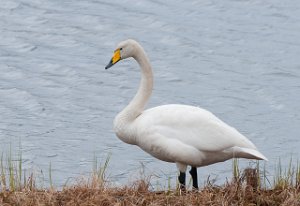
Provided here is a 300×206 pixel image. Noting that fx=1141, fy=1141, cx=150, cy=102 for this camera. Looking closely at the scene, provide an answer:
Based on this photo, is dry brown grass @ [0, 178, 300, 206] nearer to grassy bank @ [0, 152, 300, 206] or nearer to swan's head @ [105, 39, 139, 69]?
grassy bank @ [0, 152, 300, 206]

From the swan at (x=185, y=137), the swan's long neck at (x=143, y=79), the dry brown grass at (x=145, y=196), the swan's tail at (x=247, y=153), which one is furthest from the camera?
the swan's long neck at (x=143, y=79)

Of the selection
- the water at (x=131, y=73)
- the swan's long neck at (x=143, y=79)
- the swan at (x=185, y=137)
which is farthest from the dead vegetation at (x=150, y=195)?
the water at (x=131, y=73)

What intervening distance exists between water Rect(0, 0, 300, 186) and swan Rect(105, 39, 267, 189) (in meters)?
4.45

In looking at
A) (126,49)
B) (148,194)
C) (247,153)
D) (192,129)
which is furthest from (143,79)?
(148,194)

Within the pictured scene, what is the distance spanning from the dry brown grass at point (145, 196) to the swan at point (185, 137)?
85cm

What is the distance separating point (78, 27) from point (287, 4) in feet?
14.8

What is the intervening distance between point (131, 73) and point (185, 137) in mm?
9934

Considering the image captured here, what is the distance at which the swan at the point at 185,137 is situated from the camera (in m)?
9.50

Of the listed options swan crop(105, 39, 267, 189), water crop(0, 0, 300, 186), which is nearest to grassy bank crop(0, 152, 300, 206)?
swan crop(105, 39, 267, 189)

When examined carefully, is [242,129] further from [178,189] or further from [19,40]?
[178,189]

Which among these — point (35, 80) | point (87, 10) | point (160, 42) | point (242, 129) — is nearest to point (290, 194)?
point (242, 129)

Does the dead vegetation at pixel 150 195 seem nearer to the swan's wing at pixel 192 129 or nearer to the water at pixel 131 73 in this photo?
the swan's wing at pixel 192 129

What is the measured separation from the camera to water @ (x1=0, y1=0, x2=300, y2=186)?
16.2 metres

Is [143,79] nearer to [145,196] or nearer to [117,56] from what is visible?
[117,56]
